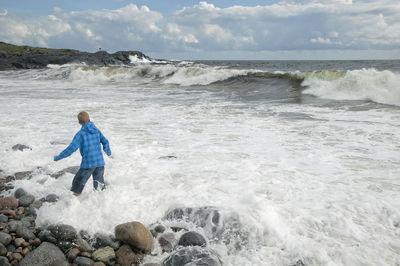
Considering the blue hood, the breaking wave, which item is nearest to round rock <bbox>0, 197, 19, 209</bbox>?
the blue hood

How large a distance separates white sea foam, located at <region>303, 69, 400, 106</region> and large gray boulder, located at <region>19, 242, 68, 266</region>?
14.6 m

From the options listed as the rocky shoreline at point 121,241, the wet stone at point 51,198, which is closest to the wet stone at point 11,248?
the rocky shoreline at point 121,241

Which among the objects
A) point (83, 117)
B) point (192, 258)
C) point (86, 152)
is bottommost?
point (192, 258)

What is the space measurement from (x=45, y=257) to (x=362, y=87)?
17.7 meters

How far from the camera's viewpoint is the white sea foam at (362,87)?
1572 centimetres

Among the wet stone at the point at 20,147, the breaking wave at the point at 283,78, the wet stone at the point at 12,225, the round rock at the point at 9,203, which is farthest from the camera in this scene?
the breaking wave at the point at 283,78

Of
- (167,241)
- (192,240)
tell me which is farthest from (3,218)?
(192,240)

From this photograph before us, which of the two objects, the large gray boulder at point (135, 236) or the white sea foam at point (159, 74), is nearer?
A: the large gray boulder at point (135, 236)

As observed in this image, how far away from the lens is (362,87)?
17672 millimetres

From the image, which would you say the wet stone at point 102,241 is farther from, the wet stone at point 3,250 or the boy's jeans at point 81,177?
the boy's jeans at point 81,177

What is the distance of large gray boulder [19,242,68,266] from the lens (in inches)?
132

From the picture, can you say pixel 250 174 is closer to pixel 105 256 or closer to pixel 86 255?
pixel 105 256

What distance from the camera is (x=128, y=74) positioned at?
120 feet

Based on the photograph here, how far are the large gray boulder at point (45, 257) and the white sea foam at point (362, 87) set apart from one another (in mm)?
14588
